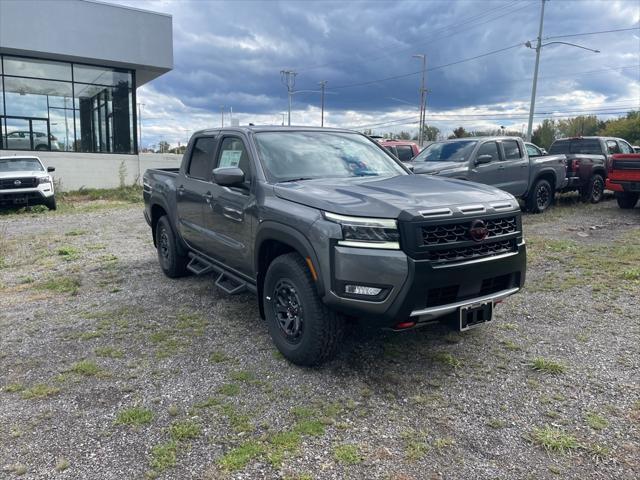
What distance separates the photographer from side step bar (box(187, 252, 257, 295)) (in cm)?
471

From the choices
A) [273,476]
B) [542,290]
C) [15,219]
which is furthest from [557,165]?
[15,219]

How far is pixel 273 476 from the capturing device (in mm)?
2666

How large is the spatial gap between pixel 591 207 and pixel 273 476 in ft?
42.5

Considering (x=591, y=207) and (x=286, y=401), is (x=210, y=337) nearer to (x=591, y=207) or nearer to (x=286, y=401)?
(x=286, y=401)

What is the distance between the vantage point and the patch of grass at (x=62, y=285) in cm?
620

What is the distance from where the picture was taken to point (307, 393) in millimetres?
3521

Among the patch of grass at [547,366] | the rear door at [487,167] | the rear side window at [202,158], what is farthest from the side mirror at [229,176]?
the rear door at [487,167]

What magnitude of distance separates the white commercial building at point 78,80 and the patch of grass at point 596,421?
20.2 metres

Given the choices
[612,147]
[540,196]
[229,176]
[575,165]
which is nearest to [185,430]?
[229,176]

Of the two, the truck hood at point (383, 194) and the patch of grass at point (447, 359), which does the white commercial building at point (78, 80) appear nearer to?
the truck hood at point (383, 194)

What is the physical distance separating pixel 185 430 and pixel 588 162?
13.6 meters

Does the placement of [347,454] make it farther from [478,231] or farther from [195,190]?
[195,190]

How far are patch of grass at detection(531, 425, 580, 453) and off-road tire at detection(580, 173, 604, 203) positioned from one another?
12.3 m

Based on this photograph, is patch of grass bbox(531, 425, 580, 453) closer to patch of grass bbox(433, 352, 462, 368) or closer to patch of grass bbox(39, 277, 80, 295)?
patch of grass bbox(433, 352, 462, 368)
